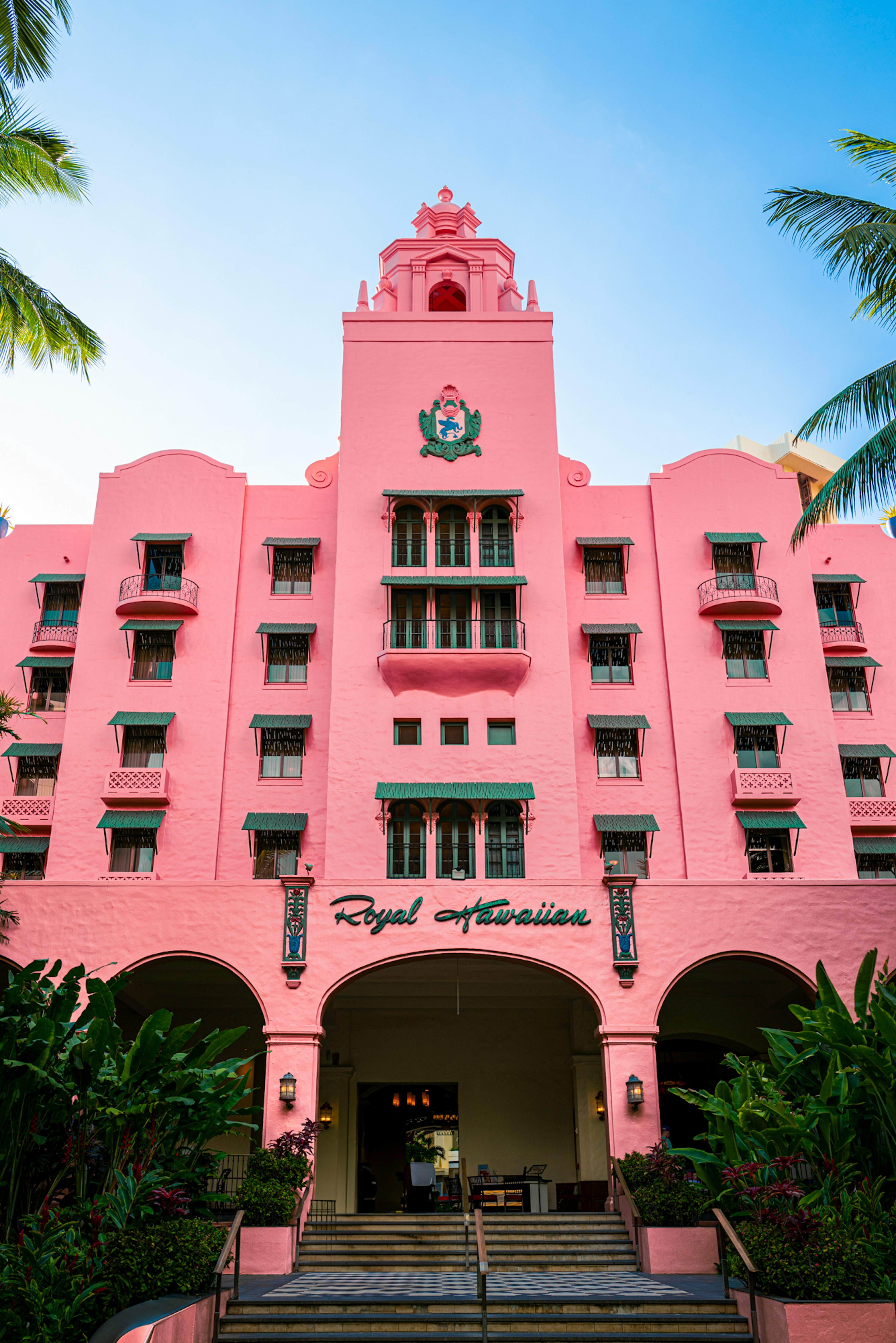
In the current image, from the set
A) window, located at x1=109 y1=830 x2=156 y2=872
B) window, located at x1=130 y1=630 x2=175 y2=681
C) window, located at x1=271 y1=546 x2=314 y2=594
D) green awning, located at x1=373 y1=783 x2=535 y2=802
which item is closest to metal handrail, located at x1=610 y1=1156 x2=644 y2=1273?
green awning, located at x1=373 y1=783 x2=535 y2=802

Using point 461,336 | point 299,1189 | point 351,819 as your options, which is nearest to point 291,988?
point 299,1189

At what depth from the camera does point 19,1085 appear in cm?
1289

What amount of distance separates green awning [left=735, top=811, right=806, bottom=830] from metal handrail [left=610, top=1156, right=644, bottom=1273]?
9.37m

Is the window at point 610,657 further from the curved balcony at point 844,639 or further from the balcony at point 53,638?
the balcony at point 53,638

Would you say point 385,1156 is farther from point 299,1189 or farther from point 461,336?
point 461,336

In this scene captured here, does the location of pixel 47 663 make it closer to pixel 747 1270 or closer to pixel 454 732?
pixel 454 732

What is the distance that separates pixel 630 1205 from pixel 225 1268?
729cm

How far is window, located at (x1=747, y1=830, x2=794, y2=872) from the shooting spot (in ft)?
86.5

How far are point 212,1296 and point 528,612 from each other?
682 inches

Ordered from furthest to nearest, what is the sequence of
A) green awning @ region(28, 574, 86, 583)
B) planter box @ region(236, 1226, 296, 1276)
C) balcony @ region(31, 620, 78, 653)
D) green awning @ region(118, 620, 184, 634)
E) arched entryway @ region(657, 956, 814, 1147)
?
green awning @ region(28, 574, 86, 583)
balcony @ region(31, 620, 78, 653)
green awning @ region(118, 620, 184, 634)
arched entryway @ region(657, 956, 814, 1147)
planter box @ region(236, 1226, 296, 1276)

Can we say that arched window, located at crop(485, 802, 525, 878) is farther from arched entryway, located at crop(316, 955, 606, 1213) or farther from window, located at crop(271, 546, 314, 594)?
window, located at crop(271, 546, 314, 594)

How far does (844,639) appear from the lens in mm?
29203

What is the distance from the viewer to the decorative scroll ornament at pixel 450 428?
2833 cm


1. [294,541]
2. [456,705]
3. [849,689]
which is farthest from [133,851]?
[849,689]
